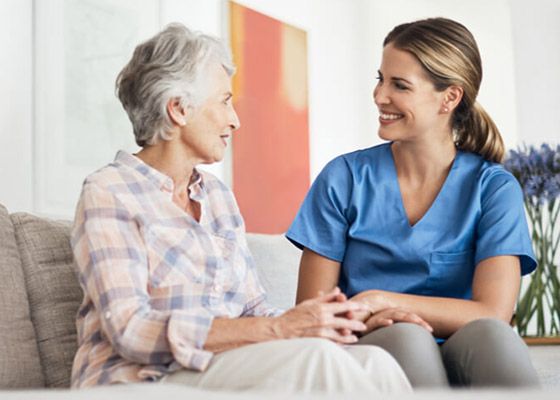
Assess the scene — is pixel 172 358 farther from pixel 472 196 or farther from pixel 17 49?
pixel 17 49

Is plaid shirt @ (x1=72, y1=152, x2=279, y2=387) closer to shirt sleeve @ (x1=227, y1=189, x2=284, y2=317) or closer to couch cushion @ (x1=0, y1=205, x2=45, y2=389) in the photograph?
shirt sleeve @ (x1=227, y1=189, x2=284, y2=317)

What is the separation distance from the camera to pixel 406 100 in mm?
2193

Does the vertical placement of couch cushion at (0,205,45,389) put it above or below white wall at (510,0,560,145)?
below

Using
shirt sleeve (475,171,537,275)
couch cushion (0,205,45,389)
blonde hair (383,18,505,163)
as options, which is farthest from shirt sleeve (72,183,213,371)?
blonde hair (383,18,505,163)

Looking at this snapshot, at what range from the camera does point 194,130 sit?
196cm

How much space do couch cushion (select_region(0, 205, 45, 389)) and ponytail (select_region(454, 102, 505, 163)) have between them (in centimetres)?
105

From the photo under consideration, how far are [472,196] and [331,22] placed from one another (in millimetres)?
3714

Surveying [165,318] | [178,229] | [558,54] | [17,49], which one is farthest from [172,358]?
[558,54]

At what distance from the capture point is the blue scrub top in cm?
209

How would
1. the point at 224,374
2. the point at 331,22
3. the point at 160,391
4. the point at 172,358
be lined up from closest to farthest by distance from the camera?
1. the point at 160,391
2. the point at 224,374
3. the point at 172,358
4. the point at 331,22

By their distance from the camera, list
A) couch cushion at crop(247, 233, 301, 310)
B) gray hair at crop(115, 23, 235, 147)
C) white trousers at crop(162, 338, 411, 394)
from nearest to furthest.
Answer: white trousers at crop(162, 338, 411, 394)
gray hair at crop(115, 23, 235, 147)
couch cushion at crop(247, 233, 301, 310)

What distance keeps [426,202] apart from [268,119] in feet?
9.34

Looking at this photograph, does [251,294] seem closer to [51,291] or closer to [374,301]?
[374,301]

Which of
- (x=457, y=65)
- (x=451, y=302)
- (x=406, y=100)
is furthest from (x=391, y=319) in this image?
(x=457, y=65)
